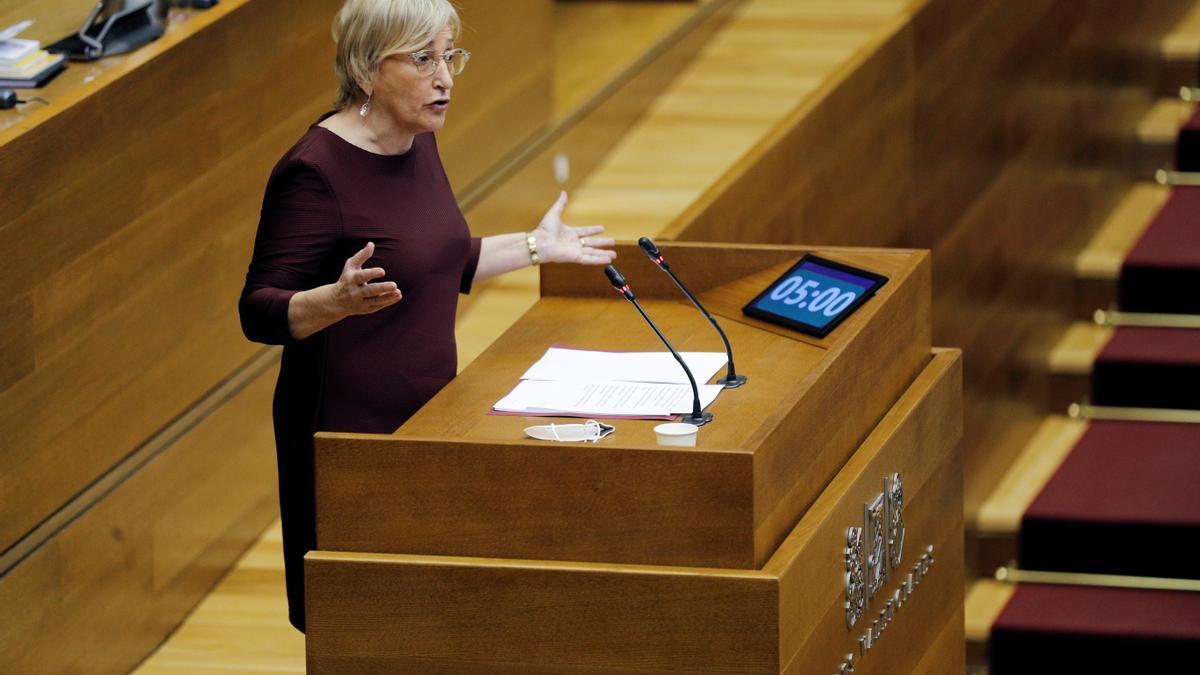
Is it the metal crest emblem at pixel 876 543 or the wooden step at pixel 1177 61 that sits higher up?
the metal crest emblem at pixel 876 543

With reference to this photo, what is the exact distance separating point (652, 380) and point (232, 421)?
0.74m

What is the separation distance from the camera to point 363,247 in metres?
1.33

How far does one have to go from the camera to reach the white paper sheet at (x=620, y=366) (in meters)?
1.40

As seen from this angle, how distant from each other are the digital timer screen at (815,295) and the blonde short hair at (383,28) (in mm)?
355

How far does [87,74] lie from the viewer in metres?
1.77

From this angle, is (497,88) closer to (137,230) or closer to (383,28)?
(137,230)

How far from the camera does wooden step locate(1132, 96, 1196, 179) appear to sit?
3.66 m

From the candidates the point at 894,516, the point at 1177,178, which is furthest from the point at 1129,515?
the point at 894,516

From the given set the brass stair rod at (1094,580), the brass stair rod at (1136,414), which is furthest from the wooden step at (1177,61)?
the brass stair rod at (1094,580)

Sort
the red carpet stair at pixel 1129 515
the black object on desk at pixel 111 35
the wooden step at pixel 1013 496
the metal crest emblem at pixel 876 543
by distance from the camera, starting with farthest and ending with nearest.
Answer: the wooden step at pixel 1013 496 < the red carpet stair at pixel 1129 515 < the black object on desk at pixel 111 35 < the metal crest emblem at pixel 876 543

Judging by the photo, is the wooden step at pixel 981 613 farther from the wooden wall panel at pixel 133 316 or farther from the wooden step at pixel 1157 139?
the wooden wall panel at pixel 133 316

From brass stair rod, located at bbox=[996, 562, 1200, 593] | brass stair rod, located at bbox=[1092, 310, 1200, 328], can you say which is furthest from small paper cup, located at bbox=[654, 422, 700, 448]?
brass stair rod, located at bbox=[1092, 310, 1200, 328]

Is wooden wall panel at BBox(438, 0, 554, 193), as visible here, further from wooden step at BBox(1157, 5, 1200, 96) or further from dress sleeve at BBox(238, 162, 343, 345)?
wooden step at BBox(1157, 5, 1200, 96)

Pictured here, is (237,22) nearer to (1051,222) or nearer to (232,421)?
(232,421)
